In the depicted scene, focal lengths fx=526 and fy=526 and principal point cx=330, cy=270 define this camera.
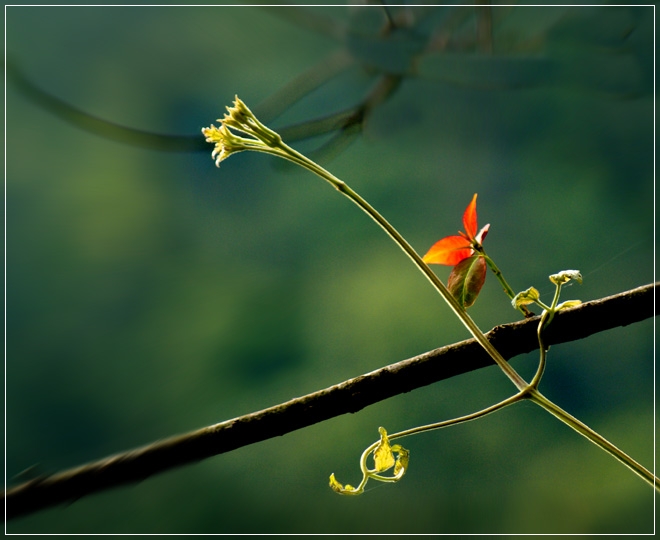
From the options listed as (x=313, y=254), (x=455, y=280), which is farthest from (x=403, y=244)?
(x=313, y=254)

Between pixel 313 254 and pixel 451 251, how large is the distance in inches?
10.1

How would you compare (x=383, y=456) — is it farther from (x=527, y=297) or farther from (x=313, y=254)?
(x=313, y=254)

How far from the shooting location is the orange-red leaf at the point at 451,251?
0.36 metres

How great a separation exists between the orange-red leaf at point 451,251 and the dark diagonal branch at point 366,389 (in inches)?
2.5

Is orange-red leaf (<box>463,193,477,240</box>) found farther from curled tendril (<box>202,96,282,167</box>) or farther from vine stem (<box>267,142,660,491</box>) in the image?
curled tendril (<box>202,96,282,167</box>)

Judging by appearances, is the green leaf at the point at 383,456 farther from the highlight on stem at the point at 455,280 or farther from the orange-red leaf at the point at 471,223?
the orange-red leaf at the point at 471,223

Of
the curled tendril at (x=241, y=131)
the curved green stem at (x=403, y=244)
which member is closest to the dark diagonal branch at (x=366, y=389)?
the curved green stem at (x=403, y=244)

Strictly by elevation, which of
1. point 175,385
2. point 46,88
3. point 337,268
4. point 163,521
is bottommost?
point 163,521

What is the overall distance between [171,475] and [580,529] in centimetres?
41

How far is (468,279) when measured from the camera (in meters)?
0.35

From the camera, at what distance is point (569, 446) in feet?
1.73

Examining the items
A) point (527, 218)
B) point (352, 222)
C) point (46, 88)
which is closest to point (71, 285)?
point (46, 88)

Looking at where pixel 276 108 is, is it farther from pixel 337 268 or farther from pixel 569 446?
pixel 569 446

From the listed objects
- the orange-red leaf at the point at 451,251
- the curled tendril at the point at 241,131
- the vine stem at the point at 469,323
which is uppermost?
the curled tendril at the point at 241,131
